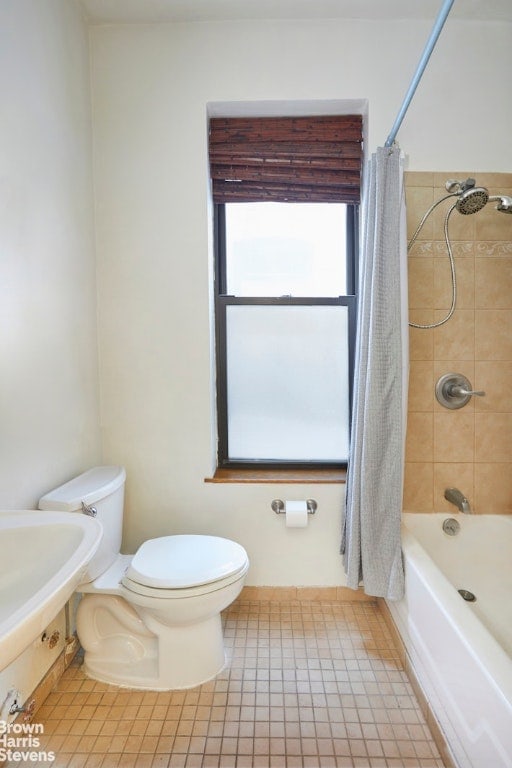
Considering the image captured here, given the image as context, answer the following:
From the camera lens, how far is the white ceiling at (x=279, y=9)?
167 centimetres

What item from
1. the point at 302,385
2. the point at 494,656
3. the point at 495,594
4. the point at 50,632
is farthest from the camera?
the point at 302,385

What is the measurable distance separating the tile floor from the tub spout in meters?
0.63

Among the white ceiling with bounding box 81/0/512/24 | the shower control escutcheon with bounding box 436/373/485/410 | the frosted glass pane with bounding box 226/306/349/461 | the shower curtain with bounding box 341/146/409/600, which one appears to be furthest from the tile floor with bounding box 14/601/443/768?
the white ceiling with bounding box 81/0/512/24

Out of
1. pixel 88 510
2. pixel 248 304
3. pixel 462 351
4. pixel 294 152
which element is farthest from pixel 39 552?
pixel 294 152

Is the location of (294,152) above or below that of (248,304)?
above

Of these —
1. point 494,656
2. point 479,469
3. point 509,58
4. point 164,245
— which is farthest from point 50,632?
point 509,58

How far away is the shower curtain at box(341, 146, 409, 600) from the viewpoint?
159 centimetres

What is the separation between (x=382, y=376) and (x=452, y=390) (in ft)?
1.41

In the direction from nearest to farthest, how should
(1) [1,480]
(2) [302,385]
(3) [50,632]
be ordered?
1. (1) [1,480]
2. (3) [50,632]
3. (2) [302,385]

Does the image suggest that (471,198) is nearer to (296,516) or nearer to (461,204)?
(461,204)

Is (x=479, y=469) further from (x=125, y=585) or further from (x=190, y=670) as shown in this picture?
(x=125, y=585)

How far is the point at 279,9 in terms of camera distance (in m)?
1.71

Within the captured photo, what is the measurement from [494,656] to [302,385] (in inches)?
50.3

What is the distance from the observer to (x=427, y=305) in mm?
1813
